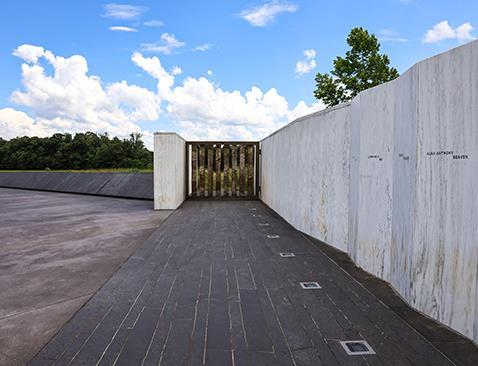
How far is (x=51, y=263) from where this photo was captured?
3486 mm

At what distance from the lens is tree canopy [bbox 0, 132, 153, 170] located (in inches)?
1342

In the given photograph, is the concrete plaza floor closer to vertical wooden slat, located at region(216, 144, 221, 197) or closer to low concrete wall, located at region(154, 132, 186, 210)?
low concrete wall, located at region(154, 132, 186, 210)

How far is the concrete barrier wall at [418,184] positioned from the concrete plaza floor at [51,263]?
2.54 meters

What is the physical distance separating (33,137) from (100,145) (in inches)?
328

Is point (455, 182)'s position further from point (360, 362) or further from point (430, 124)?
point (360, 362)

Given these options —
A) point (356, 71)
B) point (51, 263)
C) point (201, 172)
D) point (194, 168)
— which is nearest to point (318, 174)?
point (51, 263)

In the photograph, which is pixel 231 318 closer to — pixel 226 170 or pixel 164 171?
pixel 164 171

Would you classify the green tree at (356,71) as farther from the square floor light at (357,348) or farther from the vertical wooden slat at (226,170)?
the square floor light at (357,348)

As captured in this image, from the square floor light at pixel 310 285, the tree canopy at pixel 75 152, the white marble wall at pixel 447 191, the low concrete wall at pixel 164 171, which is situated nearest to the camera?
the white marble wall at pixel 447 191

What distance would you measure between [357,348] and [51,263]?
320 centimetres

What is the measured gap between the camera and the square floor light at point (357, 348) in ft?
5.73

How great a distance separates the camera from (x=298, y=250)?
161 inches

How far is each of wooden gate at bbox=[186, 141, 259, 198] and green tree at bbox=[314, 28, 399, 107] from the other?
10291 millimetres

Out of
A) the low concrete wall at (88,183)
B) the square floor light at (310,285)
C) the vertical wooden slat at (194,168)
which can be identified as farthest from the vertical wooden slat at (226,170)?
the square floor light at (310,285)
